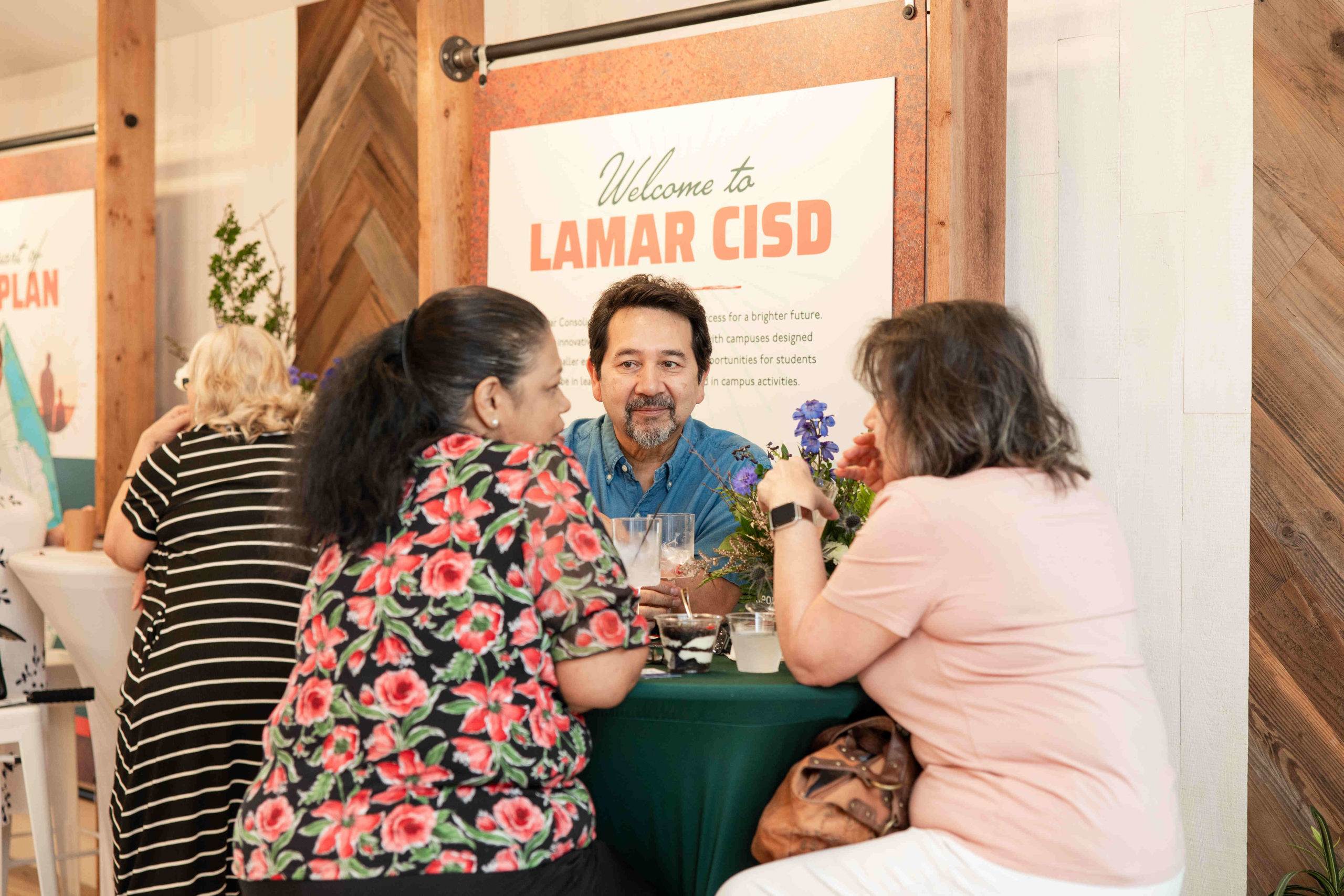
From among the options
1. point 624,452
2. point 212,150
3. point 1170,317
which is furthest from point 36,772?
point 1170,317

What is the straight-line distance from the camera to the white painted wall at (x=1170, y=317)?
2592 millimetres

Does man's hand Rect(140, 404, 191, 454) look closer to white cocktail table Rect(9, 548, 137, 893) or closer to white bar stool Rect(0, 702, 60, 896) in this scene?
white cocktail table Rect(9, 548, 137, 893)

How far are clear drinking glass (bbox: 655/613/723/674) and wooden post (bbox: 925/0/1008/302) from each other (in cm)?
120

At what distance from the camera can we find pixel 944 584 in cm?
135

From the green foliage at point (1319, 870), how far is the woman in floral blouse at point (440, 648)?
1.85 metres

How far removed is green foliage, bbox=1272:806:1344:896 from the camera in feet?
7.93

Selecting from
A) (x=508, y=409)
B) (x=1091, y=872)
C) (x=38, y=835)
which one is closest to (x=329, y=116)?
(x=38, y=835)

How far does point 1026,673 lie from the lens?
1.34 meters

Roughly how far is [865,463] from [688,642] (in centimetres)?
51

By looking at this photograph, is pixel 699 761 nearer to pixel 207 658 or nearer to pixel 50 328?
pixel 207 658

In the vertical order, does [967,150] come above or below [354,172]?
below

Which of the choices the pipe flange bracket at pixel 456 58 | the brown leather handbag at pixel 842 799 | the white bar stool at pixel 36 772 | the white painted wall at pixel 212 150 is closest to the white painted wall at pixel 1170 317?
the brown leather handbag at pixel 842 799

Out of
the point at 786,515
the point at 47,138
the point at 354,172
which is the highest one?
the point at 47,138

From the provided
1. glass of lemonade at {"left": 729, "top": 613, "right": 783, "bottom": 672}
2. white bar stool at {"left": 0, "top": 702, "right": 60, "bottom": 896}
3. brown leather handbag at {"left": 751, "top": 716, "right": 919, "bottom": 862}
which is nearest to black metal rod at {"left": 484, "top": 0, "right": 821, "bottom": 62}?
glass of lemonade at {"left": 729, "top": 613, "right": 783, "bottom": 672}
